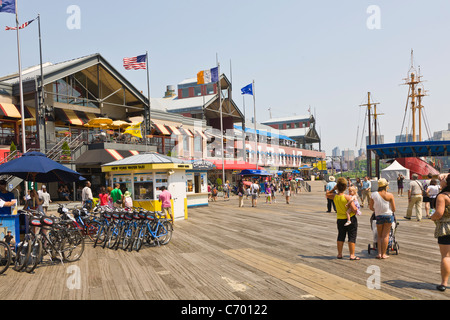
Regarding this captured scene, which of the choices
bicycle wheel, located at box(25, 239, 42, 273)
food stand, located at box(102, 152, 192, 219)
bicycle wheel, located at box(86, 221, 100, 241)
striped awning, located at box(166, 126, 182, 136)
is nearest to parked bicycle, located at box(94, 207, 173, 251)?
bicycle wheel, located at box(86, 221, 100, 241)

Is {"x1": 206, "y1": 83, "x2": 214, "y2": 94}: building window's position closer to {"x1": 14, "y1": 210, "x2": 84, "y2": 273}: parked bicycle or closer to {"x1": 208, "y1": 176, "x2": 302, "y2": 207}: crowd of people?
{"x1": 208, "y1": 176, "x2": 302, "y2": 207}: crowd of people

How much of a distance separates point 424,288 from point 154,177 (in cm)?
1229

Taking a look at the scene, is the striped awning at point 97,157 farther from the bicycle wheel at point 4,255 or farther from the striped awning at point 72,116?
the bicycle wheel at point 4,255

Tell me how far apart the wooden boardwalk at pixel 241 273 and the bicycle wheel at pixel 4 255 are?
204 mm

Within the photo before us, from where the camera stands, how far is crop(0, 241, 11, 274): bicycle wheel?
8392 millimetres

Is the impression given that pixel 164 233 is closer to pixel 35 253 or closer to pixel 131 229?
pixel 131 229

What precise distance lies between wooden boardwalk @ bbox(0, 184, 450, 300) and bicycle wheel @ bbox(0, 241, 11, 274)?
8.0 inches

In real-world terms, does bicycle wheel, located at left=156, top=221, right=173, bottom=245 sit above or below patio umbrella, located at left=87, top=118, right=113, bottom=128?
below

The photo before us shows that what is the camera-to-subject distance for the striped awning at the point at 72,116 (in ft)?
99.2

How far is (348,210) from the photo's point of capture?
356 inches

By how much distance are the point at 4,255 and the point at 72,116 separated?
79.8ft
